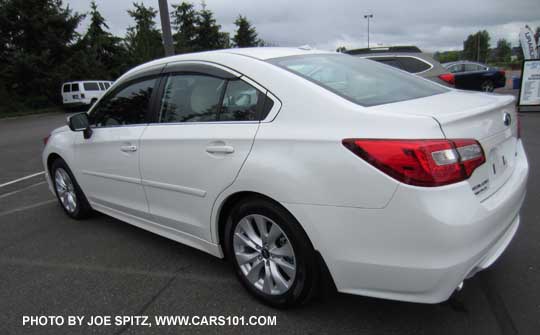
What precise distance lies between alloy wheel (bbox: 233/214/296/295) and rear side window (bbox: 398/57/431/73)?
7029 millimetres

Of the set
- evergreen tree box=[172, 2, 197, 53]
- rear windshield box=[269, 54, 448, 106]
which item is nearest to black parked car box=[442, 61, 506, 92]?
rear windshield box=[269, 54, 448, 106]

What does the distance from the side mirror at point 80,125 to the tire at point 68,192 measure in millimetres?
671

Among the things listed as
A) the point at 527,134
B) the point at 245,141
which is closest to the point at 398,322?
the point at 245,141

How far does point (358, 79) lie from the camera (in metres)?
2.62

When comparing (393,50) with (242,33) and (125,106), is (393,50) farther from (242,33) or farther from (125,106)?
(242,33)

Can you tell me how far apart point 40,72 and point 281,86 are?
28454mm

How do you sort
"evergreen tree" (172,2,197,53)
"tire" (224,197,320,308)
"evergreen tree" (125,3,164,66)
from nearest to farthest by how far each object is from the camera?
1. "tire" (224,197,320,308)
2. "evergreen tree" (125,3,164,66)
3. "evergreen tree" (172,2,197,53)

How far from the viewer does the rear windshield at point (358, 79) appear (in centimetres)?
232

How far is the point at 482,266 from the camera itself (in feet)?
6.52

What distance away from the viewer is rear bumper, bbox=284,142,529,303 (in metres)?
1.79

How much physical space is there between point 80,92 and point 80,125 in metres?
22.7

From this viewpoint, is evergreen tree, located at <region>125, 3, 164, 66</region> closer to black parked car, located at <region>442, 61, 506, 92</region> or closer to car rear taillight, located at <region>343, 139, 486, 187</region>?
black parked car, located at <region>442, 61, 506, 92</region>

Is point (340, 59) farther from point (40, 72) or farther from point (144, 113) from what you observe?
point (40, 72)

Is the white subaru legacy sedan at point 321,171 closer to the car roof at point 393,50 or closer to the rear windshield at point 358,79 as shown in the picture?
the rear windshield at point 358,79
